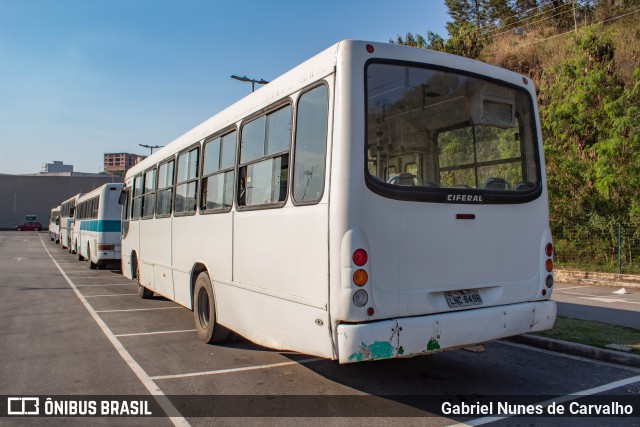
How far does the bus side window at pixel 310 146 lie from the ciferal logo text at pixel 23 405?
3170mm

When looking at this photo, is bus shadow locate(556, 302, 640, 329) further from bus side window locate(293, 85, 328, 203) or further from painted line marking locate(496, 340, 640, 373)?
bus side window locate(293, 85, 328, 203)

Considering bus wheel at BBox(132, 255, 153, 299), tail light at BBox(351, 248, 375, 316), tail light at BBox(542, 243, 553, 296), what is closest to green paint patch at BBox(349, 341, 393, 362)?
tail light at BBox(351, 248, 375, 316)

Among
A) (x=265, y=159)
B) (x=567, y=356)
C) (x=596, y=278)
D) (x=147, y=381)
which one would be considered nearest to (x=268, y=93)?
(x=265, y=159)

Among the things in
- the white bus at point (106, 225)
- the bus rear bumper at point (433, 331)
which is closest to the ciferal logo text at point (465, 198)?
the bus rear bumper at point (433, 331)

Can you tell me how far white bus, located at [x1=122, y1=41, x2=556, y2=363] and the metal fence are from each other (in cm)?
1155

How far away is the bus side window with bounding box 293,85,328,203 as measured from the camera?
466 cm

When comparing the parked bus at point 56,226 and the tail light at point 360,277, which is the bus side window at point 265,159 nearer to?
the tail light at point 360,277

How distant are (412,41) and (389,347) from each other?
99.0 feet

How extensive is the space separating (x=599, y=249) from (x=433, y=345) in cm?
1391

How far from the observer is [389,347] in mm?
4336

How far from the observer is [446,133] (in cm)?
538

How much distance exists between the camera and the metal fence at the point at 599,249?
1526 centimetres

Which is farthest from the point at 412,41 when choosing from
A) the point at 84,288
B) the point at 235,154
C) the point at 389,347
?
the point at 389,347

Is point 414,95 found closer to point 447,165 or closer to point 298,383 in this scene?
point 447,165
